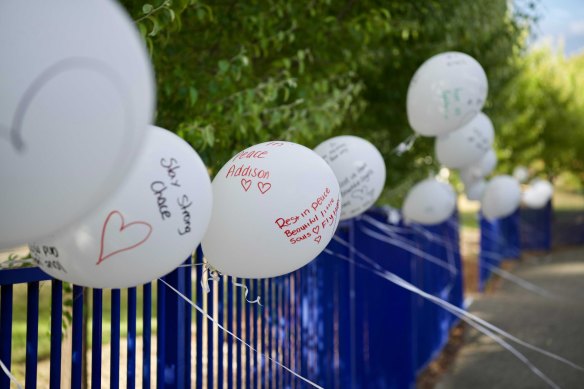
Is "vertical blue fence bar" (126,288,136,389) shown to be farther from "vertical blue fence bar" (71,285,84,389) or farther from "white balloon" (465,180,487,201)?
"white balloon" (465,180,487,201)

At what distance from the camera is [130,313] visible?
98.7 inches

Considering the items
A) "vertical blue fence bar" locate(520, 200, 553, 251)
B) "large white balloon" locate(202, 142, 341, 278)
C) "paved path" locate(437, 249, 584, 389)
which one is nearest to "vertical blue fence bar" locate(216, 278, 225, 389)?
"large white balloon" locate(202, 142, 341, 278)

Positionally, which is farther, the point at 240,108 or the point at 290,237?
the point at 240,108

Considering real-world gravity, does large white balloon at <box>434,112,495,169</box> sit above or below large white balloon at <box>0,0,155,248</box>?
below

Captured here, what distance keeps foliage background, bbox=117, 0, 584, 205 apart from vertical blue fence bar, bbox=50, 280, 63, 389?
1.15m

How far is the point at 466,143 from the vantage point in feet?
17.4

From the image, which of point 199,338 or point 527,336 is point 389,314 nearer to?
point 527,336

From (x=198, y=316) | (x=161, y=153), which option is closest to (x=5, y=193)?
(x=161, y=153)

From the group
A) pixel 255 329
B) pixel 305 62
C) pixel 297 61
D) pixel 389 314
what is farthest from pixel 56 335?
pixel 389 314

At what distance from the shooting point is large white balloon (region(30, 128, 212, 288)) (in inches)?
69.9

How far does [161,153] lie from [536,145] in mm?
20167

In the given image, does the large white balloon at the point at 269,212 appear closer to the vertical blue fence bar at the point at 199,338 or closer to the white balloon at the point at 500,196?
the vertical blue fence bar at the point at 199,338

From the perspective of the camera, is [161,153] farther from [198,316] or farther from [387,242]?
[387,242]

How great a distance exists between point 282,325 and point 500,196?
5.43 metres
